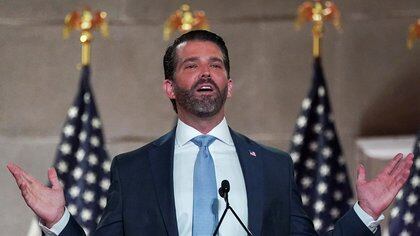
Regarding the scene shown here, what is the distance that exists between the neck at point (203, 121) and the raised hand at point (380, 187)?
1.42 ft

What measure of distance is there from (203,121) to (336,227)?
1.60 feet

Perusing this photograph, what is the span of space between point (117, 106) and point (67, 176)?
85 centimetres

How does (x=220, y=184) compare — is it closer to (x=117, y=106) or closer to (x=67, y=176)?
(x=67, y=176)

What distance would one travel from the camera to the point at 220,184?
10.7 ft

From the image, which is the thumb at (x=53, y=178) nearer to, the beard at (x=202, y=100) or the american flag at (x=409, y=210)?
the beard at (x=202, y=100)

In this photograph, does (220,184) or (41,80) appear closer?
(220,184)

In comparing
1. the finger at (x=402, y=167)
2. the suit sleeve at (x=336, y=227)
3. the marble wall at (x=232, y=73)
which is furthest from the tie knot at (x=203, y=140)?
the marble wall at (x=232, y=73)

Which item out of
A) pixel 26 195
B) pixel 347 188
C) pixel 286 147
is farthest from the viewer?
pixel 286 147

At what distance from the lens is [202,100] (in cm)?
329

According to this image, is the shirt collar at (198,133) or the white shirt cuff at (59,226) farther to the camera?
the shirt collar at (198,133)

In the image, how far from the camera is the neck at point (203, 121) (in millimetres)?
3348

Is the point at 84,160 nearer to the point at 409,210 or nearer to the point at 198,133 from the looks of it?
the point at 409,210

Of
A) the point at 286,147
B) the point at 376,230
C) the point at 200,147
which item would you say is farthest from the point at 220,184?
the point at 286,147

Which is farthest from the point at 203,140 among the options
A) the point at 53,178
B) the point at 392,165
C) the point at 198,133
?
the point at 392,165
